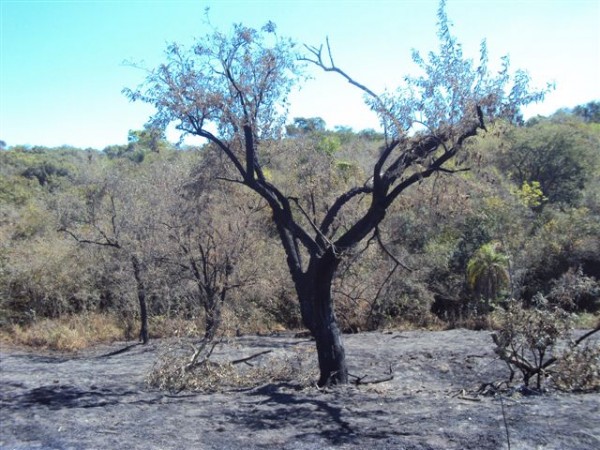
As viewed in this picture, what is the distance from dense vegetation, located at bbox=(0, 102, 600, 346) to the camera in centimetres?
1209

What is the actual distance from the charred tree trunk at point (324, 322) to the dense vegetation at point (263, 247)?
1.14m

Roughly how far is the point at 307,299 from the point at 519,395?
11.7 ft

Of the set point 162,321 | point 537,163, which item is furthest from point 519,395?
point 537,163

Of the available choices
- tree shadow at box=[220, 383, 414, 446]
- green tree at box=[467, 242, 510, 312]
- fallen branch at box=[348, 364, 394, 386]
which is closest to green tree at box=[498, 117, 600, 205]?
green tree at box=[467, 242, 510, 312]

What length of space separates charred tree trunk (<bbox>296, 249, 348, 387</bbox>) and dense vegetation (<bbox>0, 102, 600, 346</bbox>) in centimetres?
114

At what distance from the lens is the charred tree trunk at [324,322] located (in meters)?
9.98

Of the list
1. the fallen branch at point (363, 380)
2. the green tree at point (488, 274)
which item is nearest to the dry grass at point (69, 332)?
the fallen branch at point (363, 380)

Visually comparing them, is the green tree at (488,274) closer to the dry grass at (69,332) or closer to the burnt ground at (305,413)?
the burnt ground at (305,413)

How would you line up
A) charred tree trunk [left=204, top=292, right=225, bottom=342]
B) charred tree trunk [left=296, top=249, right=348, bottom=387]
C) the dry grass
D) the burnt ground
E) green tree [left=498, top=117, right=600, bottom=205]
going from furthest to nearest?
green tree [left=498, top=117, right=600, bottom=205]
the dry grass
charred tree trunk [left=204, top=292, right=225, bottom=342]
charred tree trunk [left=296, top=249, right=348, bottom=387]
the burnt ground

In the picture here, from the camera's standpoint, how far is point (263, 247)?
646 inches

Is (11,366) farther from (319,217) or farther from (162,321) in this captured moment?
(319,217)

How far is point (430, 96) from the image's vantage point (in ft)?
29.4

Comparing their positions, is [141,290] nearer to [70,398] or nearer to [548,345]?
[70,398]

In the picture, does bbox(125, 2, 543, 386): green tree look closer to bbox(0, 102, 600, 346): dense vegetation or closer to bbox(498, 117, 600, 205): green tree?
bbox(0, 102, 600, 346): dense vegetation
